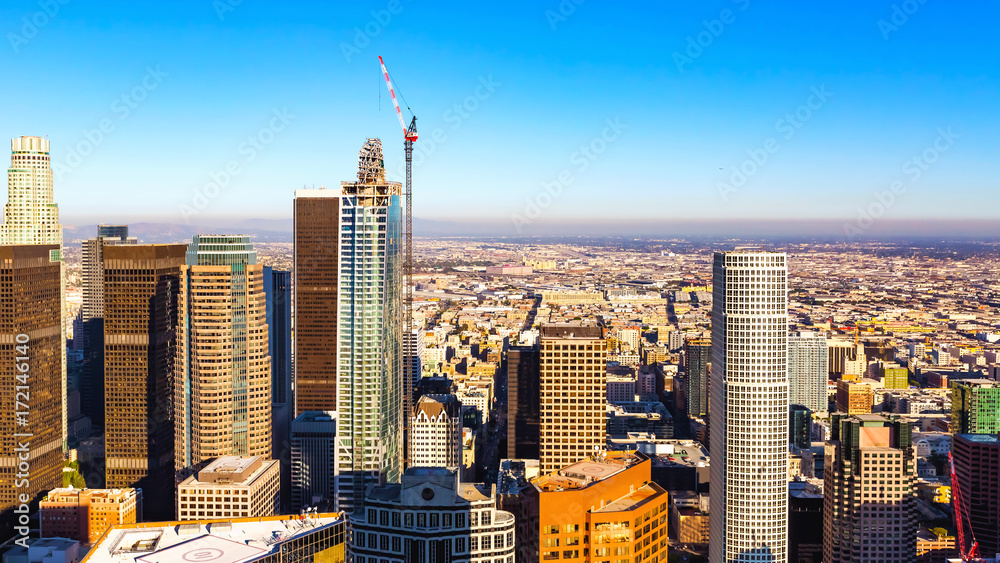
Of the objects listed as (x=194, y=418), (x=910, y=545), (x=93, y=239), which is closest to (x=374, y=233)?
(x=194, y=418)

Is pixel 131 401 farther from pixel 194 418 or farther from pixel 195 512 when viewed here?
pixel 195 512

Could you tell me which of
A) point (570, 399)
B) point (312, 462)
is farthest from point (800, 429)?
point (312, 462)

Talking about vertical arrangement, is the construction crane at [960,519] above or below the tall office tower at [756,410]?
below

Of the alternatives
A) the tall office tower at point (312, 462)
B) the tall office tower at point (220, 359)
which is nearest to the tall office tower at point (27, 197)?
the tall office tower at point (220, 359)

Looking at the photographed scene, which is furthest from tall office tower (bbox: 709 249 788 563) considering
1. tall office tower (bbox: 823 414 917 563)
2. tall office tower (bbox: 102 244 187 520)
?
tall office tower (bbox: 102 244 187 520)

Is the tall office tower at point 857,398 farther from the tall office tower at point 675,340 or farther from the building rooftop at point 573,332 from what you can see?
the building rooftop at point 573,332
